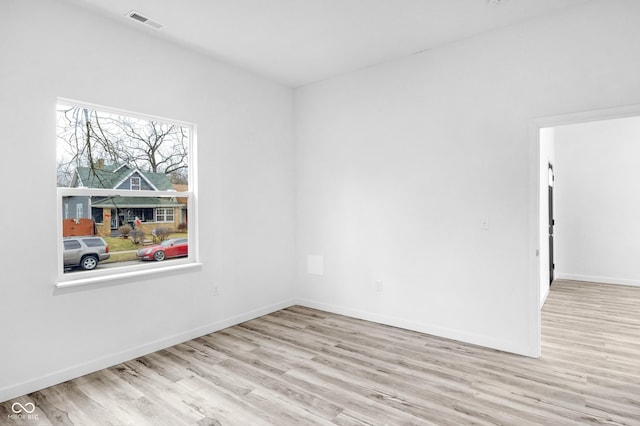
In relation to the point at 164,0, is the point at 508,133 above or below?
below

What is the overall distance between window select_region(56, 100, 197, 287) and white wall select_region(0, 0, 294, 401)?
0.13m

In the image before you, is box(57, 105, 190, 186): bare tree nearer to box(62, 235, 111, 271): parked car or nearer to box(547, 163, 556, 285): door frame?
box(62, 235, 111, 271): parked car

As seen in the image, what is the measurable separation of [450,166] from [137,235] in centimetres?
311

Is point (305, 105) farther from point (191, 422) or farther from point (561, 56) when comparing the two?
point (191, 422)

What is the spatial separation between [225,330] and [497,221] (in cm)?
299

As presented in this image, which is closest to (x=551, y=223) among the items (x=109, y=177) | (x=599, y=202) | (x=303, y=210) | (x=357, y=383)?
(x=599, y=202)

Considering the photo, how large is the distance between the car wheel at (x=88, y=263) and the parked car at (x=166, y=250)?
1.29 feet

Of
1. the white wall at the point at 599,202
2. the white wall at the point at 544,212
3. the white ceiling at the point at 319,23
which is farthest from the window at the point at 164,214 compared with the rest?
the white wall at the point at 599,202

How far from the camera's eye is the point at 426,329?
3773 millimetres

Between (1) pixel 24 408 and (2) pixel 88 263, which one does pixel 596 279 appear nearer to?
(2) pixel 88 263

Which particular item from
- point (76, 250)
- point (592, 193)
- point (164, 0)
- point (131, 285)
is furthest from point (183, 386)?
point (592, 193)

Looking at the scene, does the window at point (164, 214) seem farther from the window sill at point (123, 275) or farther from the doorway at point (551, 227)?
the doorway at point (551, 227)

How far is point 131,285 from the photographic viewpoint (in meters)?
3.20

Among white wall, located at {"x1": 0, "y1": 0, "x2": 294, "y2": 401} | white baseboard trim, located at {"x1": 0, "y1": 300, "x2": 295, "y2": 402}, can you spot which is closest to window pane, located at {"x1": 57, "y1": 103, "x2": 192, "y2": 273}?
white wall, located at {"x1": 0, "y1": 0, "x2": 294, "y2": 401}
